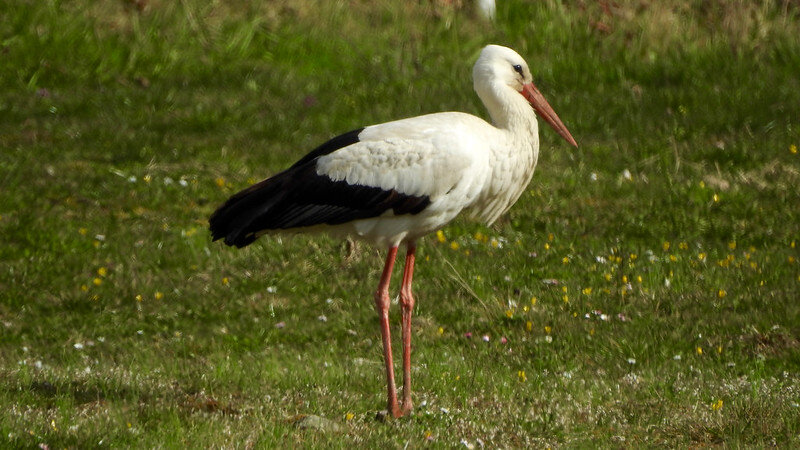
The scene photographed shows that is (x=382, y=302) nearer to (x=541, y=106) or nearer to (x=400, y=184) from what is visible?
(x=400, y=184)

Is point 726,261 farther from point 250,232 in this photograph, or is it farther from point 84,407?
point 84,407

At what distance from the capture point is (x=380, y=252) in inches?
339

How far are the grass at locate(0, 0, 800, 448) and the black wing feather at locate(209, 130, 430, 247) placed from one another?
0.74m

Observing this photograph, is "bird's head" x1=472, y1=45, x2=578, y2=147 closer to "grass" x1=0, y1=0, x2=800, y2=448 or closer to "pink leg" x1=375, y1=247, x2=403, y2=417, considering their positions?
"pink leg" x1=375, y1=247, x2=403, y2=417

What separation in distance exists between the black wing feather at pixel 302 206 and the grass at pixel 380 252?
→ 74 cm

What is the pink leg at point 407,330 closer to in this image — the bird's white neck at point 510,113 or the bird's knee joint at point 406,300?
the bird's knee joint at point 406,300

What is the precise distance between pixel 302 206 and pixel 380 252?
2.48 m

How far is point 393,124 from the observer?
6.25 metres

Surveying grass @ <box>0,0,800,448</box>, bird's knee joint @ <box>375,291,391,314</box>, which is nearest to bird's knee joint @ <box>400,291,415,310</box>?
bird's knee joint @ <box>375,291,391,314</box>

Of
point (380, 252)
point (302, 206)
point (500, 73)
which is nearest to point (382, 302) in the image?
point (302, 206)

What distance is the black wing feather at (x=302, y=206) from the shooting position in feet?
20.1

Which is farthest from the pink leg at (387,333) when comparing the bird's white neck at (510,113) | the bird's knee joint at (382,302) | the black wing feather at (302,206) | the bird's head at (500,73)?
the bird's head at (500,73)

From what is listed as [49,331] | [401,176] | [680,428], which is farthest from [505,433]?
[49,331]

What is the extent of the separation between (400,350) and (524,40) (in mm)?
6124
